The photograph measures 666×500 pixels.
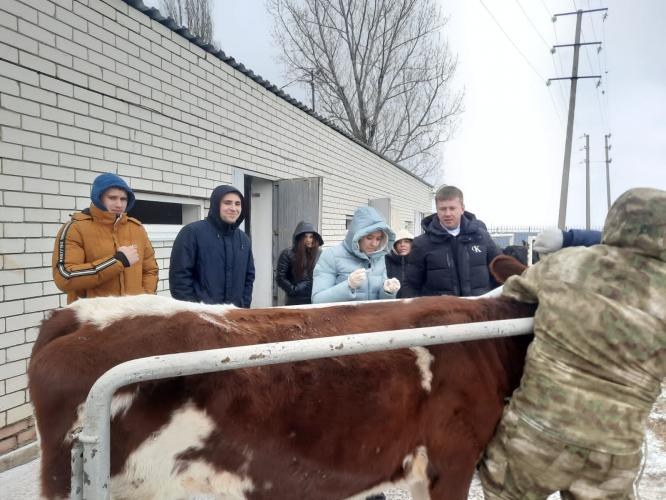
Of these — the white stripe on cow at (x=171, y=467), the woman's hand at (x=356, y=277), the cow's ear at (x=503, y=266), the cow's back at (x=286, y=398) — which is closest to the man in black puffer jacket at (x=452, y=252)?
the woman's hand at (x=356, y=277)

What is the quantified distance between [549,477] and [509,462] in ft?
0.50

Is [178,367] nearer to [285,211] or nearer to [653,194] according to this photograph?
[653,194]

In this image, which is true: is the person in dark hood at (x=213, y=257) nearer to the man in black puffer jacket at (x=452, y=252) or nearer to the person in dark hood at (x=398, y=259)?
the man in black puffer jacket at (x=452, y=252)

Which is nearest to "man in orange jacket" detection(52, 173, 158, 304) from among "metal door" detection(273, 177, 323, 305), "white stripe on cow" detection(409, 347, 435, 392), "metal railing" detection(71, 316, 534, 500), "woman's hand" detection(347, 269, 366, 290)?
"woman's hand" detection(347, 269, 366, 290)

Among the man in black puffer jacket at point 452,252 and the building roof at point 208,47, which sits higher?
the building roof at point 208,47

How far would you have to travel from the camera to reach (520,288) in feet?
6.11

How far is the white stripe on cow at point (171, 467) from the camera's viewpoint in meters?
1.56

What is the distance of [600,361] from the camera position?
5.04ft

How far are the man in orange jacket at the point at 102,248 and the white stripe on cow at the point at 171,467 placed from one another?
1690 mm

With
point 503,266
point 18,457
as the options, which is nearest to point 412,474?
Answer: point 503,266

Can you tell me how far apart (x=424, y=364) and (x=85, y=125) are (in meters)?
3.91

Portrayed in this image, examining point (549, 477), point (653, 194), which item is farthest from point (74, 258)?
point (653, 194)

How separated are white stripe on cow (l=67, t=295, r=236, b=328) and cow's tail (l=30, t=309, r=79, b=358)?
0.08 feet

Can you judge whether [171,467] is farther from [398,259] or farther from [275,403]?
[398,259]
